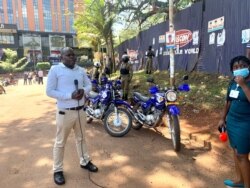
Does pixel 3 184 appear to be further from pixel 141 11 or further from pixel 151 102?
pixel 141 11

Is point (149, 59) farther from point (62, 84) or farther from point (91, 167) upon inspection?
point (62, 84)

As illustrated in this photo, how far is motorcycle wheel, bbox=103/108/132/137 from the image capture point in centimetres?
643

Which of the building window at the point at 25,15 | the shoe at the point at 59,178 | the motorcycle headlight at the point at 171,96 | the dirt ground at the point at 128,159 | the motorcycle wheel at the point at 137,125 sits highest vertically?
the building window at the point at 25,15

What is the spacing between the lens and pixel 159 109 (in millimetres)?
6027

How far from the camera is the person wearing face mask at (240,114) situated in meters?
3.19

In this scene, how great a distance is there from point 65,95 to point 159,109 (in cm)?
251

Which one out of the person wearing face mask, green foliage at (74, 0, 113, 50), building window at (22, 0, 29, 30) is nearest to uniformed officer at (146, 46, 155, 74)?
green foliage at (74, 0, 113, 50)

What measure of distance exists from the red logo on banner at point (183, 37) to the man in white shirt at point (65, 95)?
868 cm

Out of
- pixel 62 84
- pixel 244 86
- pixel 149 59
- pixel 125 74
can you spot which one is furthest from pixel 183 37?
pixel 244 86

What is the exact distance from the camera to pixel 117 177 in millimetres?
4375

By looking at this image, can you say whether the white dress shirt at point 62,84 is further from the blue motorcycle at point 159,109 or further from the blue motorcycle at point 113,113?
the blue motorcycle at point 113,113

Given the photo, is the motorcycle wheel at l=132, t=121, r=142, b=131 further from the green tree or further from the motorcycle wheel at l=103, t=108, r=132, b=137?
the green tree

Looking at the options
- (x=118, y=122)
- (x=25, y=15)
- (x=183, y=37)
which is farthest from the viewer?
(x=25, y=15)

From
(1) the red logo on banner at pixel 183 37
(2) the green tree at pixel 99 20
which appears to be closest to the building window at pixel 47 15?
(2) the green tree at pixel 99 20
